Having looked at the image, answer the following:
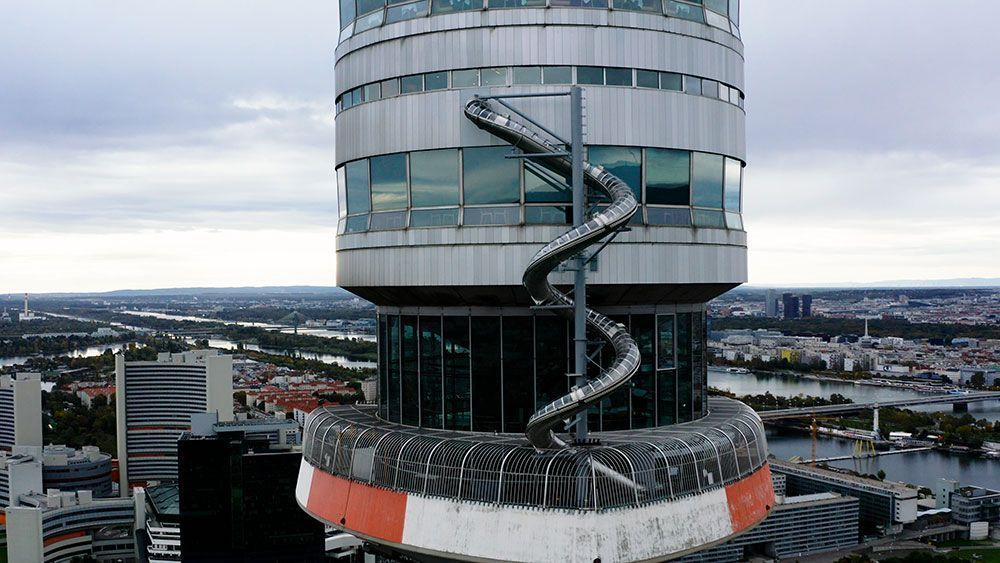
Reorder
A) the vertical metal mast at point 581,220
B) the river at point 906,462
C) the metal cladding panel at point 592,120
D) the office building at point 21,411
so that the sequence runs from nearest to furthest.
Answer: the vertical metal mast at point 581,220, the metal cladding panel at point 592,120, the river at point 906,462, the office building at point 21,411

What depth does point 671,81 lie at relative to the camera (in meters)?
17.2

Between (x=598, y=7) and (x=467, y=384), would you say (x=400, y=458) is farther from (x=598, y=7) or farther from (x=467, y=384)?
(x=598, y=7)

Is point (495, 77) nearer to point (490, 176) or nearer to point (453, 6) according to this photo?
point (453, 6)

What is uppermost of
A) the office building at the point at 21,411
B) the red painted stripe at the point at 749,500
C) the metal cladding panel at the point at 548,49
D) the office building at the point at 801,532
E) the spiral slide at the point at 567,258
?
the metal cladding panel at the point at 548,49

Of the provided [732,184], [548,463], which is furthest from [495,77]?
[548,463]

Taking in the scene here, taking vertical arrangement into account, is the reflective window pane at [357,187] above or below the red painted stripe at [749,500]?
above

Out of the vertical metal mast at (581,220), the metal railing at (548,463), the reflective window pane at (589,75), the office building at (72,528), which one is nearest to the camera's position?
the metal railing at (548,463)

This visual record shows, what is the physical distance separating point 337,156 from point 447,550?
873 cm

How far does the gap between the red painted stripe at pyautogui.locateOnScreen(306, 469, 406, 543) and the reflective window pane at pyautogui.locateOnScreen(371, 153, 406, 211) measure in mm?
5383

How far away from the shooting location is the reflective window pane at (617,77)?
16.7m

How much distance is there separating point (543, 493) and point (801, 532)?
99.5m

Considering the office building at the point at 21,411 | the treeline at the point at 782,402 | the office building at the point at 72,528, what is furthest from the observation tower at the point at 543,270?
the treeline at the point at 782,402

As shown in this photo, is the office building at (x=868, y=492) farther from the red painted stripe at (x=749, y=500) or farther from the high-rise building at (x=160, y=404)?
the red painted stripe at (x=749, y=500)

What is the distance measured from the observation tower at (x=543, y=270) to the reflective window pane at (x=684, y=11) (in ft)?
0.14
